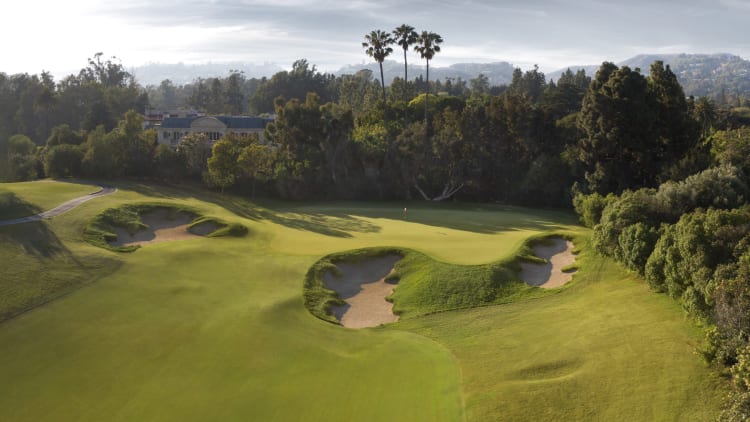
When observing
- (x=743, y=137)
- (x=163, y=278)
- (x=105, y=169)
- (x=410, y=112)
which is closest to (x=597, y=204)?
(x=743, y=137)

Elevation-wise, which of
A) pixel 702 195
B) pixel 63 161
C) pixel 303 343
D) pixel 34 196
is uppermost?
pixel 63 161

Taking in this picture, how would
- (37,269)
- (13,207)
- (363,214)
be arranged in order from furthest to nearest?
(363,214) < (13,207) < (37,269)

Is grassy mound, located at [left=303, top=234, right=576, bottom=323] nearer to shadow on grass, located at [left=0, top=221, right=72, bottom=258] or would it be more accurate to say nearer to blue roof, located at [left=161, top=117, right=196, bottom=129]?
shadow on grass, located at [left=0, top=221, right=72, bottom=258]

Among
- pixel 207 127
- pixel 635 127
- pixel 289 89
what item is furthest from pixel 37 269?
pixel 289 89

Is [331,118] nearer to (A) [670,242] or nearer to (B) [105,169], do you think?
(B) [105,169]

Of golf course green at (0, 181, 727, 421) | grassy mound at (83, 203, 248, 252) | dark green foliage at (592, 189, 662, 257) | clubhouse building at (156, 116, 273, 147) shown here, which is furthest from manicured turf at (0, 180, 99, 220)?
dark green foliage at (592, 189, 662, 257)

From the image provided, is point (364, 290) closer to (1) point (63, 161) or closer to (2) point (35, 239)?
(2) point (35, 239)
